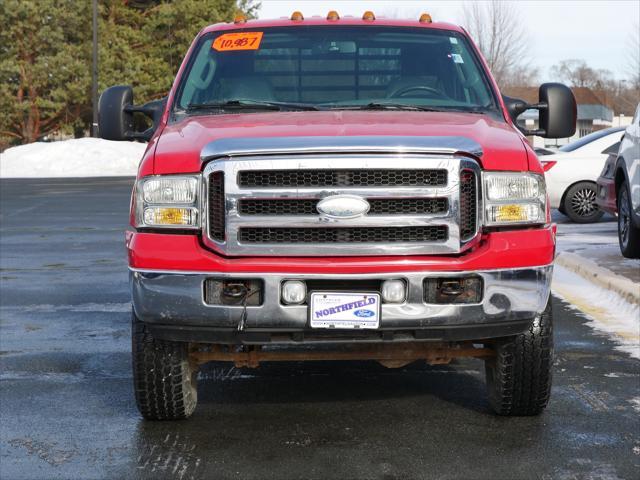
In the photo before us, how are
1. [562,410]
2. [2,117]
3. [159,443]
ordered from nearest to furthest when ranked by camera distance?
[159,443], [562,410], [2,117]

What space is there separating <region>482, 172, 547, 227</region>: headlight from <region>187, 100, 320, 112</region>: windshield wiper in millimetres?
1351

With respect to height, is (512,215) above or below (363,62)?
below

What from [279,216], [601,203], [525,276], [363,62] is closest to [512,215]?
[525,276]

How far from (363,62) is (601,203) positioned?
269 inches

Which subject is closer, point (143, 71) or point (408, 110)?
point (408, 110)

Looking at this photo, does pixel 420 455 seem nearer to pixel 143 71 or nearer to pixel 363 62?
pixel 363 62

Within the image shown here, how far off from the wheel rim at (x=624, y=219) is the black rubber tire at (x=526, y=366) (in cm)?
638

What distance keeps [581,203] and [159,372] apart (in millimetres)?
12737

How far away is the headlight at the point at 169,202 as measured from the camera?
513cm

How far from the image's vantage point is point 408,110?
6055 millimetres

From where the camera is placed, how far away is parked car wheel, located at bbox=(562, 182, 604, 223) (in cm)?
1722

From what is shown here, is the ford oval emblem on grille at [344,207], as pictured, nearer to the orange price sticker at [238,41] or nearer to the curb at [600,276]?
the orange price sticker at [238,41]

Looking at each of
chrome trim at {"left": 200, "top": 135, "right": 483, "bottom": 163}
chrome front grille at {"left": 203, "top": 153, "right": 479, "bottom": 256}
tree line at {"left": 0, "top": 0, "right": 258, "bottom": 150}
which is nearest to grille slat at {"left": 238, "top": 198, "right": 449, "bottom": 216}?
chrome front grille at {"left": 203, "top": 153, "right": 479, "bottom": 256}

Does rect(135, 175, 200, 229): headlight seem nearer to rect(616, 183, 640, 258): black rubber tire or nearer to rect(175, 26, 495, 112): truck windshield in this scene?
rect(175, 26, 495, 112): truck windshield
